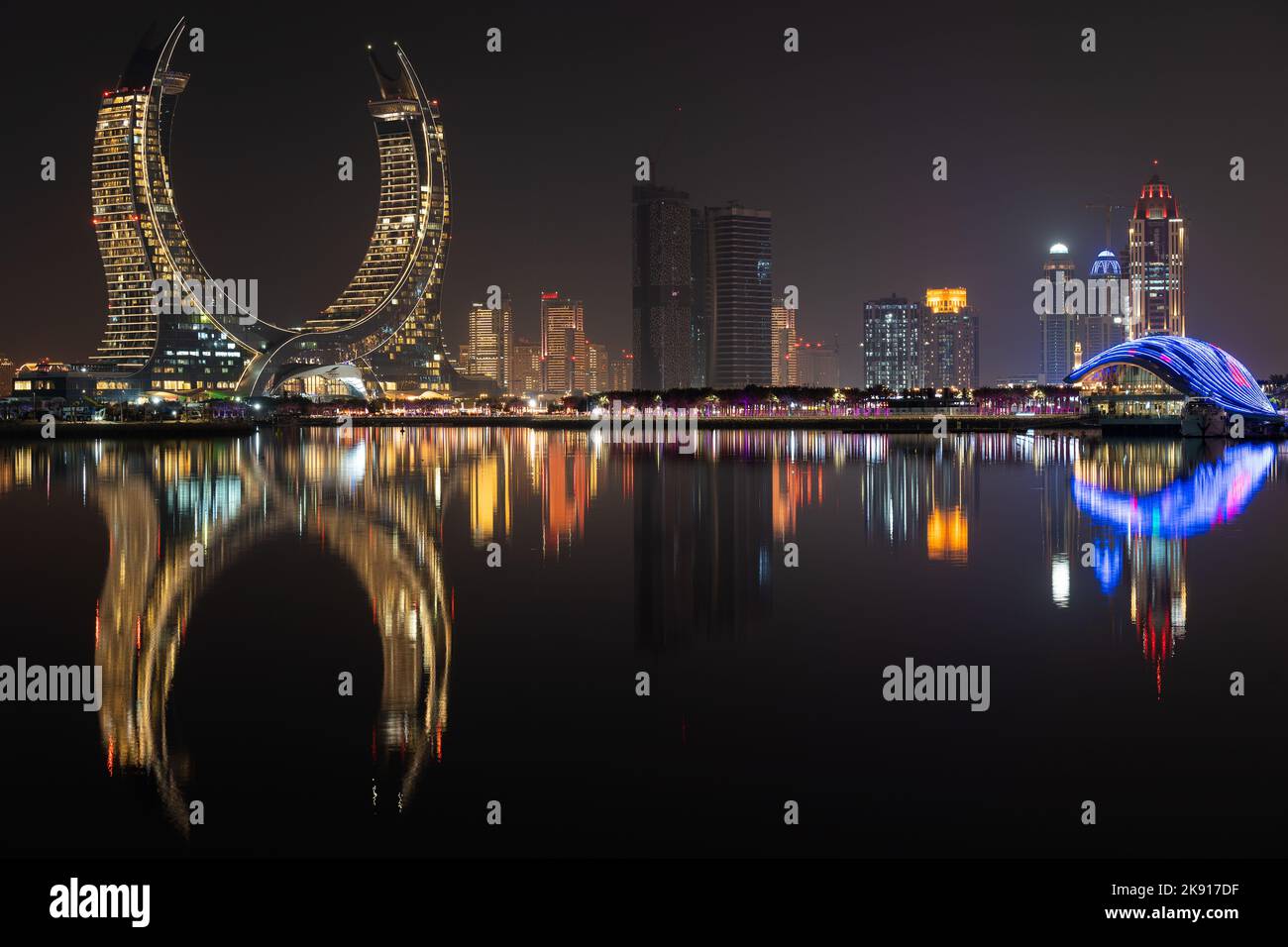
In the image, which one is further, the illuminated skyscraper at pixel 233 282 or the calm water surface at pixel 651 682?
the illuminated skyscraper at pixel 233 282

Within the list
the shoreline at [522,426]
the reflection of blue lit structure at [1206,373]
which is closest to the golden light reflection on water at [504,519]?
the reflection of blue lit structure at [1206,373]

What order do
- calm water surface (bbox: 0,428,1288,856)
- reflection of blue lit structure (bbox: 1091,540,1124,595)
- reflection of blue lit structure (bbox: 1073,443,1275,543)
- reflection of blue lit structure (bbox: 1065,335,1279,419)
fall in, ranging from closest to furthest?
calm water surface (bbox: 0,428,1288,856), reflection of blue lit structure (bbox: 1091,540,1124,595), reflection of blue lit structure (bbox: 1073,443,1275,543), reflection of blue lit structure (bbox: 1065,335,1279,419)

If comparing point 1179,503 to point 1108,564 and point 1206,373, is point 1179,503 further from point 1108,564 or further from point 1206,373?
point 1206,373

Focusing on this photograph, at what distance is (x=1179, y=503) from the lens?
29156mm

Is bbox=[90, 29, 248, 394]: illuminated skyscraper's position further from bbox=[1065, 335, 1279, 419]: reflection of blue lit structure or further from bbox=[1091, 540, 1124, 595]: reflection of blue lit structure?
bbox=[1091, 540, 1124, 595]: reflection of blue lit structure

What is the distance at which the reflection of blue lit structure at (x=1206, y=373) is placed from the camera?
74875 mm

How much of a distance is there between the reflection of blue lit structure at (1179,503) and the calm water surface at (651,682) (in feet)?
Result: 0.84

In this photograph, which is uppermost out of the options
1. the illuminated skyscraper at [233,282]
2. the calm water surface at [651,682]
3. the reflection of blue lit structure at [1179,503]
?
the illuminated skyscraper at [233,282]

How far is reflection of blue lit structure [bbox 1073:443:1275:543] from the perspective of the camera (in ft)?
79.0

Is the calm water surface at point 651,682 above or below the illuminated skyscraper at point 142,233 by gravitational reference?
below

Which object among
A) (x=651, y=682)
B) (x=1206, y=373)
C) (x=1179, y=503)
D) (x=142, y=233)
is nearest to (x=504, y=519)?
(x=651, y=682)

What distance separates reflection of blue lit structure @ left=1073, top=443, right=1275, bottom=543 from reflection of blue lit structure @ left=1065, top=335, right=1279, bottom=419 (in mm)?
35265

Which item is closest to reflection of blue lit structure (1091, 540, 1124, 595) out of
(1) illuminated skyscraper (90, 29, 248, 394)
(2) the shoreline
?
(2) the shoreline

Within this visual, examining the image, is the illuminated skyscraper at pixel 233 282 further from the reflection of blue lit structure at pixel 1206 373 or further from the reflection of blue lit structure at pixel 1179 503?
the reflection of blue lit structure at pixel 1179 503
